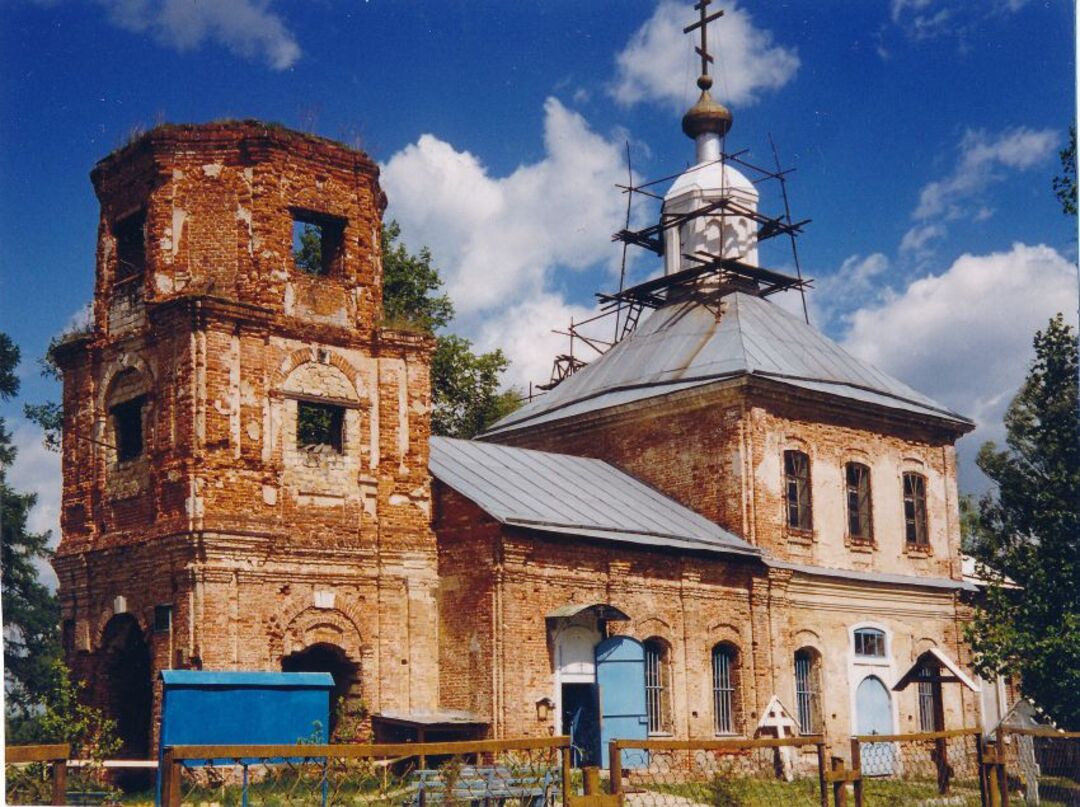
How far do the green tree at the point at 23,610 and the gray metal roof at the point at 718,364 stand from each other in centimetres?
1219

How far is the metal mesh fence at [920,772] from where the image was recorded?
13.2m

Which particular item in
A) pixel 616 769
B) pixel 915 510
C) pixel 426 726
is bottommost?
pixel 426 726

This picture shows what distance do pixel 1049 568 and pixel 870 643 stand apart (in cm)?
471

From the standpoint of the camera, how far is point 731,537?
23.6 metres

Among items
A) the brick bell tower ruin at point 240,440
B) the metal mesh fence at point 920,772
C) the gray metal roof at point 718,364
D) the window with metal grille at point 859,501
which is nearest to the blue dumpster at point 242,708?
the brick bell tower ruin at point 240,440

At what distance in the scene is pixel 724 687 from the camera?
888 inches

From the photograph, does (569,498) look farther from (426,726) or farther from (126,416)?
(126,416)

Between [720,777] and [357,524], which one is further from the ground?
[357,524]

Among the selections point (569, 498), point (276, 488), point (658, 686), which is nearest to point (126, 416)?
point (276, 488)

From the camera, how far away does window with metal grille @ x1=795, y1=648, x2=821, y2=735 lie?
23.6 m

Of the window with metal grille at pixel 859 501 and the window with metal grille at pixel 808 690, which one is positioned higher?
the window with metal grille at pixel 859 501

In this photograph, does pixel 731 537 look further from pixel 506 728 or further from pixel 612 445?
pixel 506 728

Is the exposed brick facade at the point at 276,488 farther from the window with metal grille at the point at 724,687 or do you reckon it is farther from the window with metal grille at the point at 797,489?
the window with metal grille at the point at 797,489

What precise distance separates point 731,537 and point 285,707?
32.0 feet
